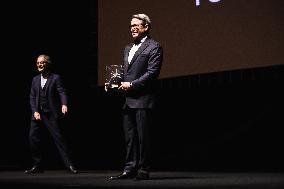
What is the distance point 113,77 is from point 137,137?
18.2 inches

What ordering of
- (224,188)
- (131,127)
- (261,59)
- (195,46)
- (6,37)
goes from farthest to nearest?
(6,37)
(195,46)
(261,59)
(131,127)
(224,188)

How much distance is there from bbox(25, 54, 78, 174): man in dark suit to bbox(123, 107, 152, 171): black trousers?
3.70 ft

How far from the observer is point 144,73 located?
389cm

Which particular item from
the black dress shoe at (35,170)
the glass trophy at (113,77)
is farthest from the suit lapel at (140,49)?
the black dress shoe at (35,170)

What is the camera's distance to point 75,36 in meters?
6.71

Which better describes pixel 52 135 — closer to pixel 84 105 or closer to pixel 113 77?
pixel 113 77

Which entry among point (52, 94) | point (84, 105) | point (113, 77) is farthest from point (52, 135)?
point (84, 105)

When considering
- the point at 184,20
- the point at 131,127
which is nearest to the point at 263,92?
the point at 184,20

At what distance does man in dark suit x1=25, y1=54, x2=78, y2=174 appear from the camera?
16.2ft

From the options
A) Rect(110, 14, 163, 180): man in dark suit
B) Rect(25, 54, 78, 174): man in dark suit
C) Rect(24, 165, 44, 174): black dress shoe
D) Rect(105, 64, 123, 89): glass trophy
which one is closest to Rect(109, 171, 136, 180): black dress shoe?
Rect(110, 14, 163, 180): man in dark suit

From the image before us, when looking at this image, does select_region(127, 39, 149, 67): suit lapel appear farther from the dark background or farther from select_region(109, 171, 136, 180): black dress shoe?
the dark background

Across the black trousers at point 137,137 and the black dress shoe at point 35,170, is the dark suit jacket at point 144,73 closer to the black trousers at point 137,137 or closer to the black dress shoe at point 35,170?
the black trousers at point 137,137

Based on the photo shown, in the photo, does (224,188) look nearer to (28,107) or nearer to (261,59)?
(261,59)

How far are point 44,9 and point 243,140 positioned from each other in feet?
9.20
